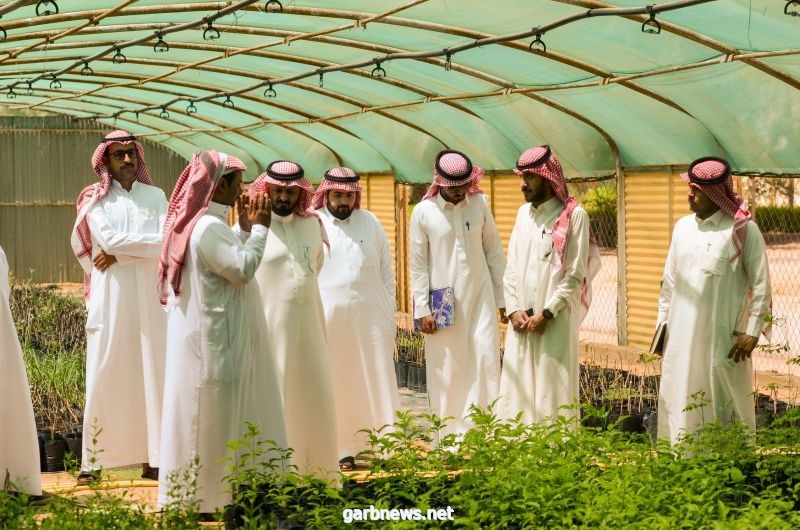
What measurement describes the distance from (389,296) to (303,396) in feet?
5.04

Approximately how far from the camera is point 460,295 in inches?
275

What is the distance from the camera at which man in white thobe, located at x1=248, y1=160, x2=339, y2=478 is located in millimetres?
6000

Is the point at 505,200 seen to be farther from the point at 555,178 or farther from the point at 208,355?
the point at 208,355

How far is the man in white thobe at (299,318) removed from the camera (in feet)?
19.7

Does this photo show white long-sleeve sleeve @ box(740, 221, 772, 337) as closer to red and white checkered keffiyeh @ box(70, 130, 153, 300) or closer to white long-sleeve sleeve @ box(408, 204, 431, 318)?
white long-sleeve sleeve @ box(408, 204, 431, 318)

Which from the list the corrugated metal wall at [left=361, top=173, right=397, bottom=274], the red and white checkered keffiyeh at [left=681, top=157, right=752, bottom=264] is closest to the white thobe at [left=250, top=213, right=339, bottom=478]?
the red and white checkered keffiyeh at [left=681, top=157, right=752, bottom=264]

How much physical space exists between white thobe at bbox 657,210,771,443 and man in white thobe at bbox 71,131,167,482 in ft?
8.93

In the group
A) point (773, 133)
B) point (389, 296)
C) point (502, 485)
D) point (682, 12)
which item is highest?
point (682, 12)

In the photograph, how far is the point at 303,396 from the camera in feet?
19.8

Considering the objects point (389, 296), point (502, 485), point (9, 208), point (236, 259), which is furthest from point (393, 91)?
point (9, 208)

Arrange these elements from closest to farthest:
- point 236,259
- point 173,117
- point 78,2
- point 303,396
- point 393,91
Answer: point 236,259
point 303,396
point 78,2
point 393,91
point 173,117

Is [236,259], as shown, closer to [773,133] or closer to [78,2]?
[78,2]

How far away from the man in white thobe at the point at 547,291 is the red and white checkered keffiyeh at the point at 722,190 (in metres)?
0.68

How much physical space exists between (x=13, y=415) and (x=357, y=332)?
2.18 m
